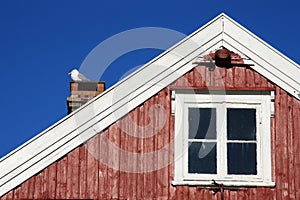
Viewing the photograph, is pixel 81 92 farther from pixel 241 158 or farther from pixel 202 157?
pixel 241 158

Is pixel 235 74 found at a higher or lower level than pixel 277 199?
higher

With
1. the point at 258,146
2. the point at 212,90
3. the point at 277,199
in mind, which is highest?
the point at 212,90

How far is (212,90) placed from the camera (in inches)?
480

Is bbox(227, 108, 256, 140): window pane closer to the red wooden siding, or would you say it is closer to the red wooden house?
the red wooden house

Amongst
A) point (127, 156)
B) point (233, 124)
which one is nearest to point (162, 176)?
point (127, 156)

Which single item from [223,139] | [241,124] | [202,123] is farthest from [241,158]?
[202,123]

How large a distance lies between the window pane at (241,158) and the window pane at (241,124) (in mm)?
123

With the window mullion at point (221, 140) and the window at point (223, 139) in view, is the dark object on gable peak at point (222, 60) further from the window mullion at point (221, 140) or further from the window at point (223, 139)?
the window mullion at point (221, 140)

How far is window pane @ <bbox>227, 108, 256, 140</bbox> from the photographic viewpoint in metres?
12.0

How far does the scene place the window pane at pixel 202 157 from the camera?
1182 cm

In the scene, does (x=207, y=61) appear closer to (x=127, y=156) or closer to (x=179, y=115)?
(x=179, y=115)

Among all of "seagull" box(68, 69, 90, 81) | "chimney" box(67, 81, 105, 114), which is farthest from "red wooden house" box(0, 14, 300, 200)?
"seagull" box(68, 69, 90, 81)

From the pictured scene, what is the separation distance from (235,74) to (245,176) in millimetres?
1569

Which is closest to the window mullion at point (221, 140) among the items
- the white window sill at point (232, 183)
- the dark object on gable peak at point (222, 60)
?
the white window sill at point (232, 183)
